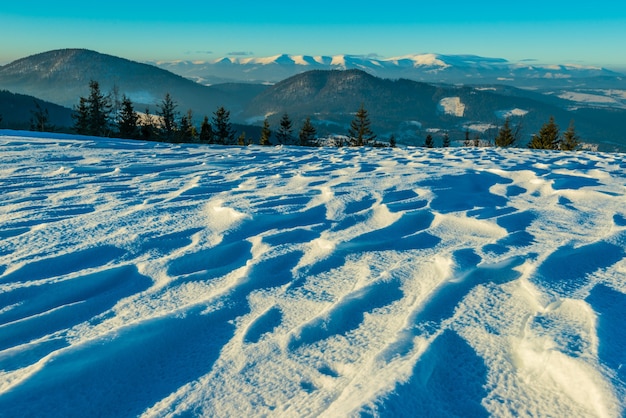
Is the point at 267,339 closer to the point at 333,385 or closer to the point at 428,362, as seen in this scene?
the point at 333,385

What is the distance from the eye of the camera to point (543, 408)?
1.36 m

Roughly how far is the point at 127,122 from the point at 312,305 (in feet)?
160

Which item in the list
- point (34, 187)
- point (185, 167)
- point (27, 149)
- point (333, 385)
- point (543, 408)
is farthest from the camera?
point (27, 149)

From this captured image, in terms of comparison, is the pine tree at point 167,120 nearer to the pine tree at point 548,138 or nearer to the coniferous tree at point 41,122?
the coniferous tree at point 41,122

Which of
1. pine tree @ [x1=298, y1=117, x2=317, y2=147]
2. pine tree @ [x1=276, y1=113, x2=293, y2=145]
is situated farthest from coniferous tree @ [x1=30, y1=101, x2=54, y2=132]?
pine tree @ [x1=298, y1=117, x2=317, y2=147]

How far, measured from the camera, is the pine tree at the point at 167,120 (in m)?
50.1

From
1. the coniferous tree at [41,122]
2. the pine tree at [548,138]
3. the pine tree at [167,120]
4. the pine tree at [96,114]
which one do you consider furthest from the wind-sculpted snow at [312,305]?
the pine tree at [548,138]

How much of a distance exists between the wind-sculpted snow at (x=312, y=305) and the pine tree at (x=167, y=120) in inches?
1941

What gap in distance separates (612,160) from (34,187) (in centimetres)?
1057

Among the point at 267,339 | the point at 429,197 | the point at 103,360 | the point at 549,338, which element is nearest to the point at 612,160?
the point at 429,197

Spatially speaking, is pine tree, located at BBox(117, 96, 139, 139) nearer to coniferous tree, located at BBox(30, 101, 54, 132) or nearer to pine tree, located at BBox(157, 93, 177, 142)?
pine tree, located at BBox(157, 93, 177, 142)

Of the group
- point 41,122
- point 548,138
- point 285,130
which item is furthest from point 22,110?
point 548,138

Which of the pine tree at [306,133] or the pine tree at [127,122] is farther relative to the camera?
the pine tree at [306,133]

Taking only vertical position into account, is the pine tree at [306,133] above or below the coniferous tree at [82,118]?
below
